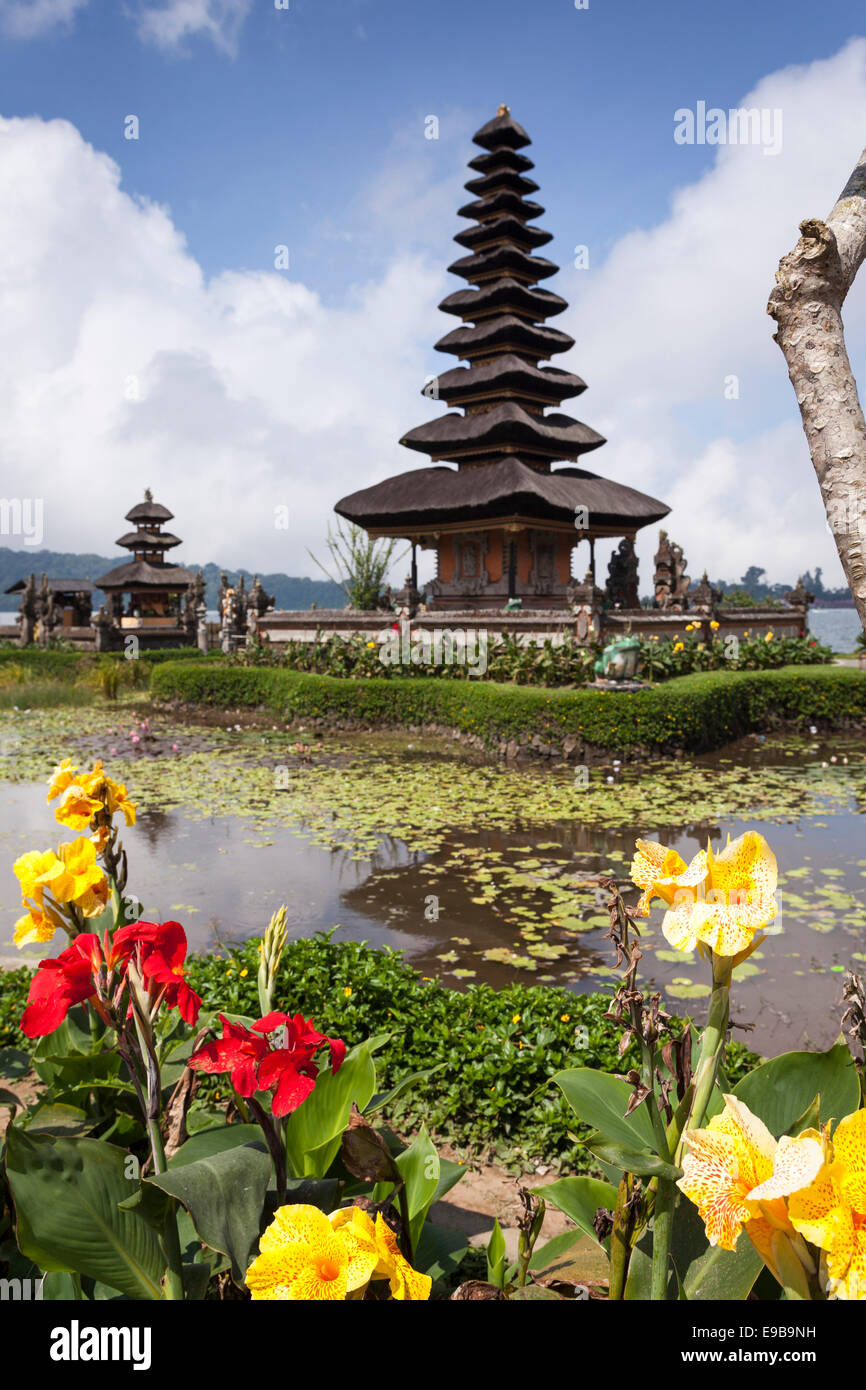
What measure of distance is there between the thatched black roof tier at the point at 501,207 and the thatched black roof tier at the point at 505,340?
397 cm

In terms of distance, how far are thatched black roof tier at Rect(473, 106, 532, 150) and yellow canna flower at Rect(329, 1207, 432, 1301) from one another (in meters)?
33.1

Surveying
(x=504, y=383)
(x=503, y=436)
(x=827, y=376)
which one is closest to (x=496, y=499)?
(x=503, y=436)

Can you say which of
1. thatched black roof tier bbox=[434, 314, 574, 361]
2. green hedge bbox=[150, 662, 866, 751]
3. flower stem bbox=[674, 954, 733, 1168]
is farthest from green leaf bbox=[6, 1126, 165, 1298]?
thatched black roof tier bbox=[434, 314, 574, 361]

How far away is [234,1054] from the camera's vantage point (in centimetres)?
117

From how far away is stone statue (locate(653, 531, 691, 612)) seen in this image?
84.2 ft

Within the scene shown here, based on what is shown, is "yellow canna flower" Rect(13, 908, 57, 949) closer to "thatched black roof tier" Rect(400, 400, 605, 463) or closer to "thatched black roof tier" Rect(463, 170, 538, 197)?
"thatched black roof tier" Rect(400, 400, 605, 463)

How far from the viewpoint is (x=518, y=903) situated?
235 inches

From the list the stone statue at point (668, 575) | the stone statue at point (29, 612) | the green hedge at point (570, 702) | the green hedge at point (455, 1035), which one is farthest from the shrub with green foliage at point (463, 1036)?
the stone statue at point (29, 612)

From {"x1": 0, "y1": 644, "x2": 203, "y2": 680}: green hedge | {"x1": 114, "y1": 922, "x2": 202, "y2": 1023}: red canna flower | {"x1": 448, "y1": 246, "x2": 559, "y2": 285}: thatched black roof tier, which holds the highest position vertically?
{"x1": 448, "y1": 246, "x2": 559, "y2": 285}: thatched black roof tier

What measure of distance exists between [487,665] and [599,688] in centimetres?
284

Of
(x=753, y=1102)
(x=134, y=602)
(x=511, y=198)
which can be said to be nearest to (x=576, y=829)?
(x=753, y=1102)

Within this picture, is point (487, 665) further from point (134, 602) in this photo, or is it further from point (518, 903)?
point (134, 602)

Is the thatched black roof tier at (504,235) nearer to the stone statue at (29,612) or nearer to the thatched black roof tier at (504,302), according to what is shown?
the thatched black roof tier at (504,302)

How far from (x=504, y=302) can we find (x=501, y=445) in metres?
5.24
